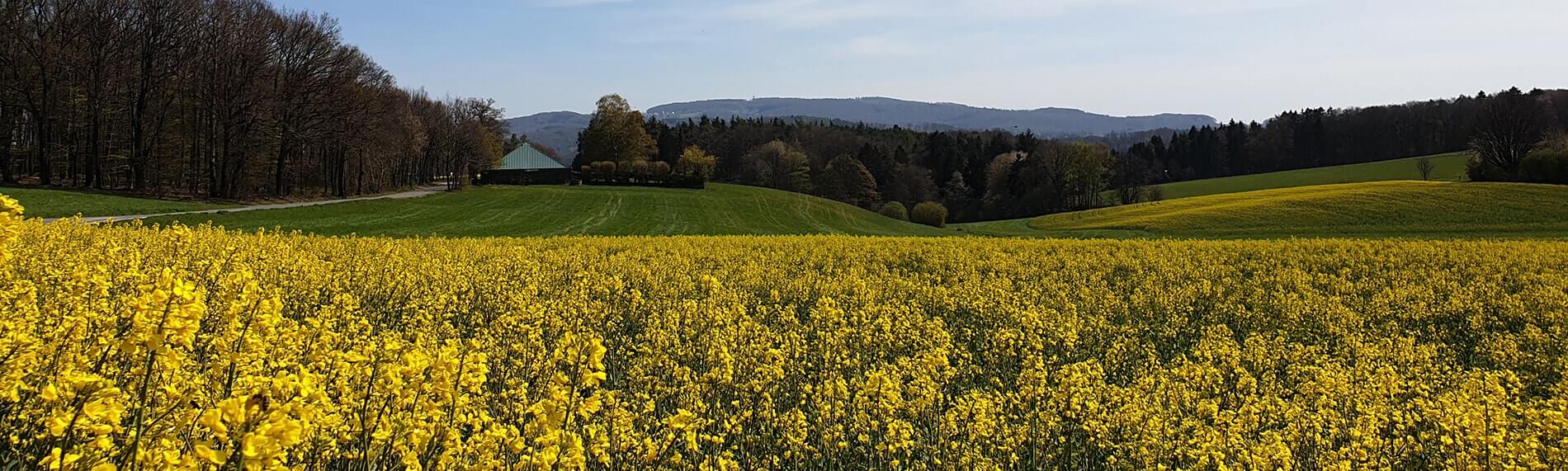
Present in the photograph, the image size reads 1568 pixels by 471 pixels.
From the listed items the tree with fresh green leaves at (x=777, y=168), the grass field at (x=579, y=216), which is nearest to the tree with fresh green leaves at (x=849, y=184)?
the tree with fresh green leaves at (x=777, y=168)

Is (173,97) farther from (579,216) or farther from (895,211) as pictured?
(895,211)

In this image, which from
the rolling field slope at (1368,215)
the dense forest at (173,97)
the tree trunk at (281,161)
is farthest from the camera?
the tree trunk at (281,161)

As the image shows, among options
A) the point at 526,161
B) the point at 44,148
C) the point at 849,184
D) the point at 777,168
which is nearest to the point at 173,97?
the point at 44,148

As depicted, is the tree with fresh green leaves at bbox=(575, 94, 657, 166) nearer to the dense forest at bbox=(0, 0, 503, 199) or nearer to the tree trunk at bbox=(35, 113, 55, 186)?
the dense forest at bbox=(0, 0, 503, 199)

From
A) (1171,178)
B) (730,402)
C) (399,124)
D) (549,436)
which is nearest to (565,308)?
(730,402)

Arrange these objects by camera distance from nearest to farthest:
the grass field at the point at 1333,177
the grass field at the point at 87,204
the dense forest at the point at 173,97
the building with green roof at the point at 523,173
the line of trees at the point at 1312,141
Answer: the grass field at the point at 87,204 → the dense forest at the point at 173,97 → the grass field at the point at 1333,177 → the building with green roof at the point at 523,173 → the line of trees at the point at 1312,141

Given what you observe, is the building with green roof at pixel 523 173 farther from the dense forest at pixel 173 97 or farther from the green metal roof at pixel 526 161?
the dense forest at pixel 173 97

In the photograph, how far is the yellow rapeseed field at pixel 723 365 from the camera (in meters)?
3.24

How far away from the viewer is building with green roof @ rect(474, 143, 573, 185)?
301 feet

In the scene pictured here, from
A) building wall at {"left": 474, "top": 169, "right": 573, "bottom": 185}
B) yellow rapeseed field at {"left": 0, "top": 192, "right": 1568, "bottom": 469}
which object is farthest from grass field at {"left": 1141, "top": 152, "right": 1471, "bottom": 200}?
yellow rapeseed field at {"left": 0, "top": 192, "right": 1568, "bottom": 469}

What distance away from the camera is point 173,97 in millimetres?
42406

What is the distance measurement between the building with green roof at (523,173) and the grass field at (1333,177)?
68920mm

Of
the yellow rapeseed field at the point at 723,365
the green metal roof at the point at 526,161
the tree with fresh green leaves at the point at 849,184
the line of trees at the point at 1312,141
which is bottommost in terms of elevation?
the yellow rapeseed field at the point at 723,365

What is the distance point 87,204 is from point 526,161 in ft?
229
